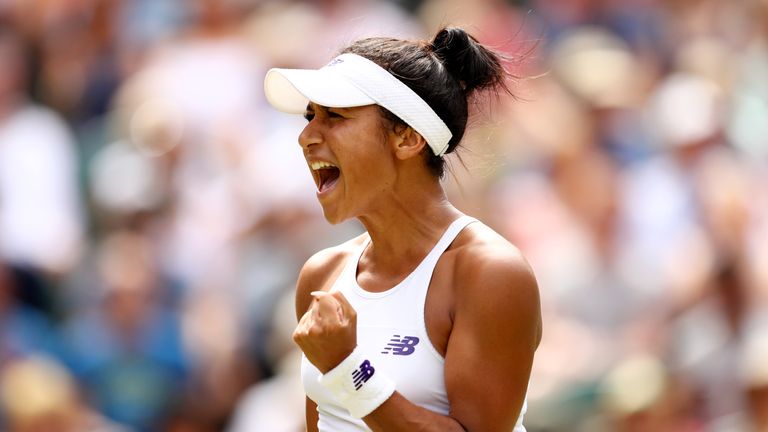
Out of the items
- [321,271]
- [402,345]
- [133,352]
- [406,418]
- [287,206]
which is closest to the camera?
[406,418]

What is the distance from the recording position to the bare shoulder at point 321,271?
11.9 feet

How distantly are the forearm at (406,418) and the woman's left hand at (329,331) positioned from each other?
0.15 m

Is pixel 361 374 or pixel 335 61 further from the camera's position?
pixel 335 61

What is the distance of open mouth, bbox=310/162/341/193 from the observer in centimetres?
335

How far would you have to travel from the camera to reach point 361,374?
3.08 metres

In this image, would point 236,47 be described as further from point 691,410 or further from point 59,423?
point 691,410

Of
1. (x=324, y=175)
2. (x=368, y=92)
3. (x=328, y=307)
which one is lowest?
(x=328, y=307)

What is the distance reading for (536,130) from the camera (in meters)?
7.06

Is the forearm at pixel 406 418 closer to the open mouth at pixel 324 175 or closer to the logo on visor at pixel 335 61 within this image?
the open mouth at pixel 324 175

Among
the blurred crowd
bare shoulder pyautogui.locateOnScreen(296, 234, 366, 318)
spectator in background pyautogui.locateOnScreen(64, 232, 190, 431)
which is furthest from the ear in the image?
spectator in background pyautogui.locateOnScreen(64, 232, 190, 431)

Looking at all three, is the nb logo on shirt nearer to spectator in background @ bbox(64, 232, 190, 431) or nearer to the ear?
the ear

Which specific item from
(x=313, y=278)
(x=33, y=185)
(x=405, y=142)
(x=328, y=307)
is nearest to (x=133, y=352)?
(x=33, y=185)

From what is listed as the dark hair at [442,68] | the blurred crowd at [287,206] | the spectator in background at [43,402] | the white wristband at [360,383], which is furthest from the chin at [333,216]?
the spectator in background at [43,402]

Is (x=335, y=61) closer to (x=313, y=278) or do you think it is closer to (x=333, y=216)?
(x=333, y=216)
